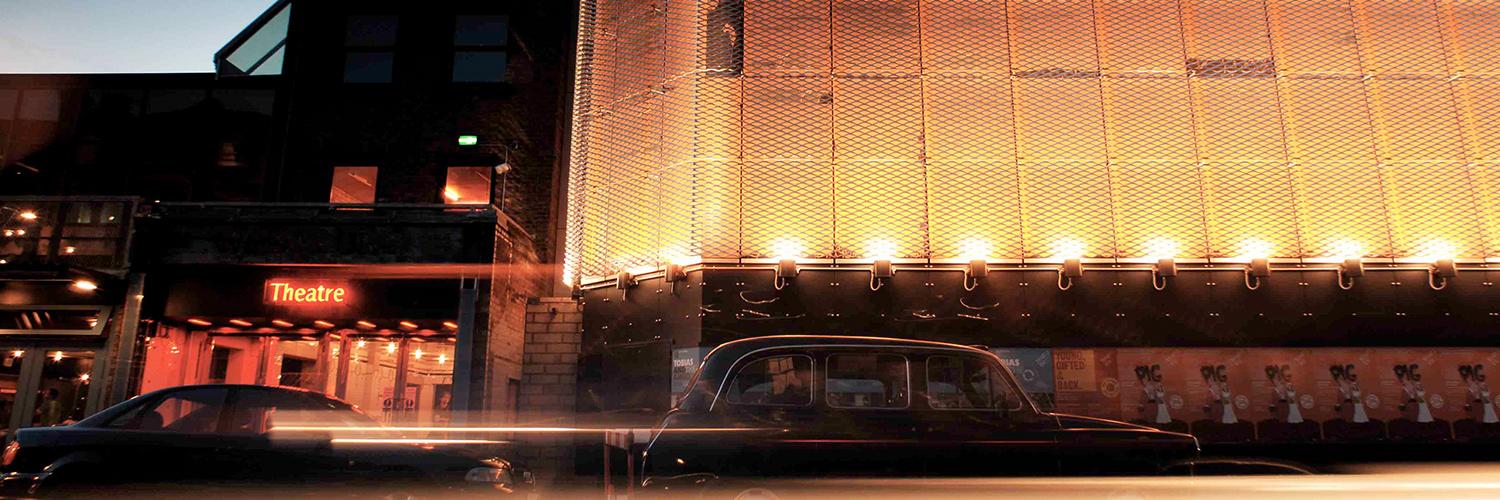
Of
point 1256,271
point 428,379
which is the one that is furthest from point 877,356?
point 428,379

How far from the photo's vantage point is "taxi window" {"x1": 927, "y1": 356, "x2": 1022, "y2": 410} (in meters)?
5.41

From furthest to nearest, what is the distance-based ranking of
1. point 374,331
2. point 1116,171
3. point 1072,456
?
point 374,331 → point 1116,171 → point 1072,456

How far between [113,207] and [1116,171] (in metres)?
13.7

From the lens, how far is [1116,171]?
10680 millimetres

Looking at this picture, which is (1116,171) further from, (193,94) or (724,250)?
(193,94)

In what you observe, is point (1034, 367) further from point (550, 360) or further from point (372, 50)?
point (372, 50)

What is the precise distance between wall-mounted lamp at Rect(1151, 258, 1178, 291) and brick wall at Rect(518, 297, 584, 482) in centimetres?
766

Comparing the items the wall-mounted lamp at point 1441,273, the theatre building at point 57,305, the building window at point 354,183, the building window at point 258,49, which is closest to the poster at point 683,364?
the building window at point 354,183

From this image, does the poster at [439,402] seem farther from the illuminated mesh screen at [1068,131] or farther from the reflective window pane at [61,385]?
the reflective window pane at [61,385]

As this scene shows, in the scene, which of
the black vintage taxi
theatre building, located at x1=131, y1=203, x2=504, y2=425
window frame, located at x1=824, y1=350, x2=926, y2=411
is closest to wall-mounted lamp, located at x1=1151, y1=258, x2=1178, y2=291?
the black vintage taxi

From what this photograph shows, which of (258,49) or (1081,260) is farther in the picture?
(258,49)

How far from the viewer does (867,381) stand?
5.43m

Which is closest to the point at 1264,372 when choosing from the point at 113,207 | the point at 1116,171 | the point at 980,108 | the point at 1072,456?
the point at 1116,171

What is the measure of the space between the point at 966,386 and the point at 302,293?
9863 mm
